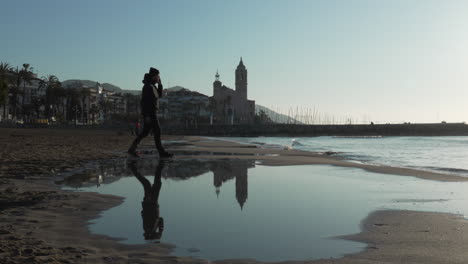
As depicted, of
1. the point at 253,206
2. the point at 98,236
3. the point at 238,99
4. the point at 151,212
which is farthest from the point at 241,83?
the point at 98,236

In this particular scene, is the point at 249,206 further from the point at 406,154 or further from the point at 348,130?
the point at 348,130

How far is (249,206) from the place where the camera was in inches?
183

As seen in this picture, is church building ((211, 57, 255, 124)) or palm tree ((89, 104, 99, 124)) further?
church building ((211, 57, 255, 124))

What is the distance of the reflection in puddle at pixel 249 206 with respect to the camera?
3.11m

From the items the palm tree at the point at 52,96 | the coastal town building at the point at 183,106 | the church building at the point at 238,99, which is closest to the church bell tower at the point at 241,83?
the church building at the point at 238,99

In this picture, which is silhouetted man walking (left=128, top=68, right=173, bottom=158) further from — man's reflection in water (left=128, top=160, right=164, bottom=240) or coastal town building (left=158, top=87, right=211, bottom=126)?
coastal town building (left=158, top=87, right=211, bottom=126)

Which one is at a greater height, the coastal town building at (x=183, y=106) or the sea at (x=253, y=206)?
the coastal town building at (x=183, y=106)

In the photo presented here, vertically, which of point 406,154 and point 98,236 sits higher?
point 98,236

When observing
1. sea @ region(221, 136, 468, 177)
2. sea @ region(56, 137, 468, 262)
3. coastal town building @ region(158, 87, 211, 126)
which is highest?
coastal town building @ region(158, 87, 211, 126)

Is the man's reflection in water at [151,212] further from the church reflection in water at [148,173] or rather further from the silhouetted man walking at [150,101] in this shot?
the silhouetted man walking at [150,101]

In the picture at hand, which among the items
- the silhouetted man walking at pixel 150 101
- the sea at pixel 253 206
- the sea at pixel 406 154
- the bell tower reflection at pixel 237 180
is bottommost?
the sea at pixel 406 154

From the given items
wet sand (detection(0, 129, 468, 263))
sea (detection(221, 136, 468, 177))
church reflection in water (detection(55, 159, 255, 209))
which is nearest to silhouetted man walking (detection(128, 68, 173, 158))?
church reflection in water (detection(55, 159, 255, 209))

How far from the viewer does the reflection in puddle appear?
3113 mm

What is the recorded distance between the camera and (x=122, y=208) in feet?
14.6
